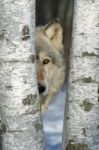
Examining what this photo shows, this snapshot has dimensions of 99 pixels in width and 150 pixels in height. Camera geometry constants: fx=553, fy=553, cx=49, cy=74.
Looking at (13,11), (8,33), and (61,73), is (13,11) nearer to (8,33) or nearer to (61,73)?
(8,33)

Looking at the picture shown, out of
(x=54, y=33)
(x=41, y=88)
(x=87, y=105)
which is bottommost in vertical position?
(x=41, y=88)

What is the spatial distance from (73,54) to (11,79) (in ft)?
1.55

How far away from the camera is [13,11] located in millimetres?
3227

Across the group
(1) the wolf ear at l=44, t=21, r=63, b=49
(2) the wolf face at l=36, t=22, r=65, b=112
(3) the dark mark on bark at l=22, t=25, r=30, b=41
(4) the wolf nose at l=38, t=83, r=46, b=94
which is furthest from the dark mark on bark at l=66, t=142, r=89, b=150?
(1) the wolf ear at l=44, t=21, r=63, b=49

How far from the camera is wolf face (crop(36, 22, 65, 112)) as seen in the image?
17.1 ft

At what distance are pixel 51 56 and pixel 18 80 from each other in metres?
2.08

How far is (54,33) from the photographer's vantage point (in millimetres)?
5441

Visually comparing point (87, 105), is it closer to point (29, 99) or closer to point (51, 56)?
point (29, 99)

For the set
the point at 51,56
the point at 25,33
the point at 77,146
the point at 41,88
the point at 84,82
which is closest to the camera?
the point at 25,33

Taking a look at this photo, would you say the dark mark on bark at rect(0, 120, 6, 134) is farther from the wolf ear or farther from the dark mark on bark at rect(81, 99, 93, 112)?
the wolf ear

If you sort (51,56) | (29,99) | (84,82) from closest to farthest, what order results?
(29,99)
(84,82)
(51,56)

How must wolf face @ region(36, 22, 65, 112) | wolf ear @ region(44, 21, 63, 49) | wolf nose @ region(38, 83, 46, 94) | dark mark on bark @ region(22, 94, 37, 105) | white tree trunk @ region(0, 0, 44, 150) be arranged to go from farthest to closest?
wolf ear @ region(44, 21, 63, 49)
wolf face @ region(36, 22, 65, 112)
wolf nose @ region(38, 83, 46, 94)
dark mark on bark @ region(22, 94, 37, 105)
white tree trunk @ region(0, 0, 44, 150)

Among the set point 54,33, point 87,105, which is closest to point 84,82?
point 87,105

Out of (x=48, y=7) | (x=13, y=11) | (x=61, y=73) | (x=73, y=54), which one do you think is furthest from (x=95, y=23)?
(x=48, y=7)
